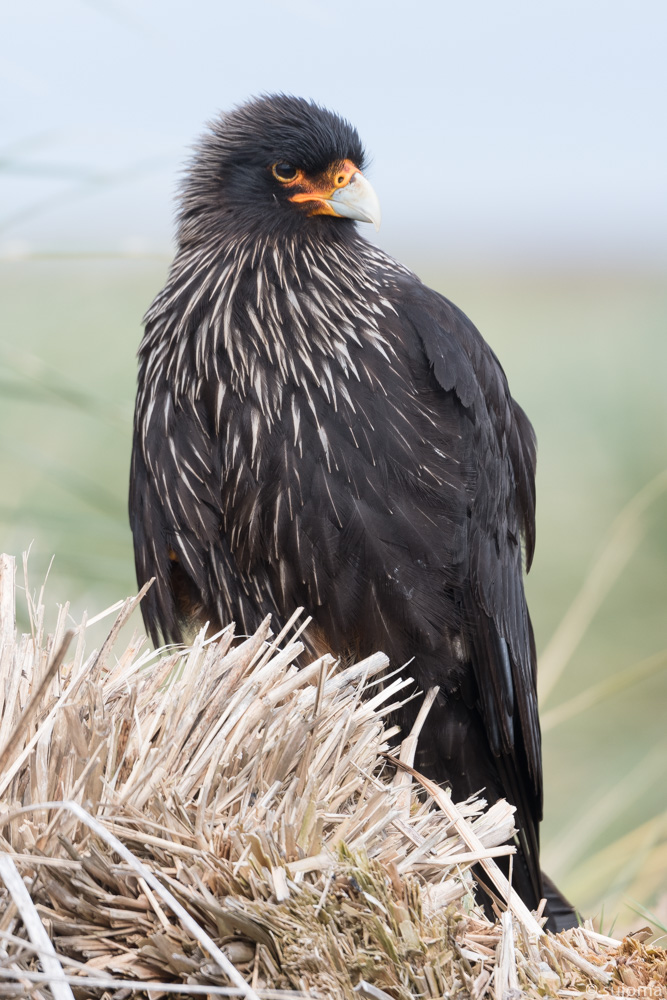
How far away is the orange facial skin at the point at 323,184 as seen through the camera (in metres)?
2.11

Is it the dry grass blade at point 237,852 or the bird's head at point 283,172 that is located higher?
the bird's head at point 283,172

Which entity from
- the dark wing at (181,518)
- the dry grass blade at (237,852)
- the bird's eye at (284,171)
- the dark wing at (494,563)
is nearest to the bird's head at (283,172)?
the bird's eye at (284,171)

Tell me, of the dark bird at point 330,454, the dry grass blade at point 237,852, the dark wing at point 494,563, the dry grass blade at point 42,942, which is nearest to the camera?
the dry grass blade at point 42,942

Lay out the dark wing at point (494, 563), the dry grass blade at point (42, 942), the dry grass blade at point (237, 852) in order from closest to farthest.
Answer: the dry grass blade at point (42, 942), the dry grass blade at point (237, 852), the dark wing at point (494, 563)

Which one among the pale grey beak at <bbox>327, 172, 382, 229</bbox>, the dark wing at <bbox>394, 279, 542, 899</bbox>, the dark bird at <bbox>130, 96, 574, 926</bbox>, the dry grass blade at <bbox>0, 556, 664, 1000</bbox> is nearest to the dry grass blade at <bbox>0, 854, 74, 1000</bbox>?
the dry grass blade at <bbox>0, 556, 664, 1000</bbox>

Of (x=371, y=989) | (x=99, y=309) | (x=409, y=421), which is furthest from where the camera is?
(x=99, y=309)

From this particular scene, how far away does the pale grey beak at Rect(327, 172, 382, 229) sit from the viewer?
6.83 feet

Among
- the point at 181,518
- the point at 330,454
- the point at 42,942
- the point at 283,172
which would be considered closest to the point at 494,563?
the point at 330,454

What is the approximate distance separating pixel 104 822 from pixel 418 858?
0.35 m

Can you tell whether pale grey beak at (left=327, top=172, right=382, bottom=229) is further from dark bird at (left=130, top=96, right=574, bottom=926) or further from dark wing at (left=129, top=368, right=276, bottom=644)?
dark wing at (left=129, top=368, right=276, bottom=644)

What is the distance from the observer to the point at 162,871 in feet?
2.86

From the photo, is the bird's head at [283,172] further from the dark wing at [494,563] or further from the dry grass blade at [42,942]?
the dry grass blade at [42,942]

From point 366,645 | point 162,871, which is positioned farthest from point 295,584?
point 162,871

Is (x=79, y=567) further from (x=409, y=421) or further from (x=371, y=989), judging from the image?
(x=371, y=989)
